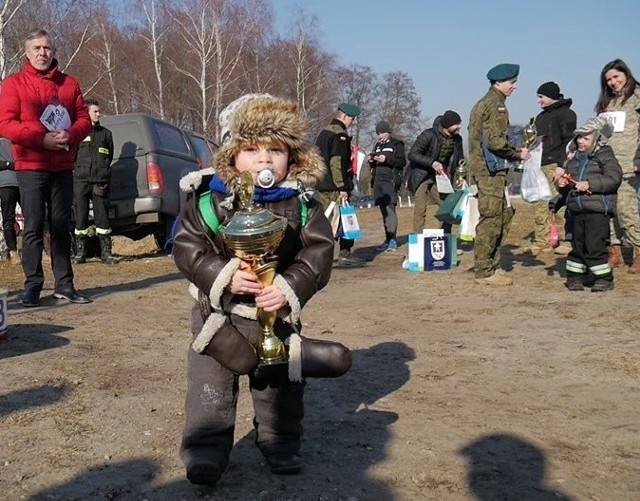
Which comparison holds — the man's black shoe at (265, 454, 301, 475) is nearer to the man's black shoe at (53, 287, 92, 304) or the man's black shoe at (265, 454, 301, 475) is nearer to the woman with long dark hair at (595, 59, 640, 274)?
the man's black shoe at (53, 287, 92, 304)

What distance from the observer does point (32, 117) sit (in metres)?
6.01

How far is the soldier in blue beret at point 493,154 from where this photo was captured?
7414mm

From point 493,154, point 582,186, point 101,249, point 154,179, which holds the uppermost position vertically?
point 493,154

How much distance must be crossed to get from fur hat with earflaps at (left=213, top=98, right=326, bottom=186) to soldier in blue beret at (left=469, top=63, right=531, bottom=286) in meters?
4.65

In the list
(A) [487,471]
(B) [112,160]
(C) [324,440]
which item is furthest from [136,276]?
(A) [487,471]

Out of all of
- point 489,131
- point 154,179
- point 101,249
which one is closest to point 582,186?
point 489,131

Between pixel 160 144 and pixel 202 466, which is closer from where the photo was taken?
pixel 202 466

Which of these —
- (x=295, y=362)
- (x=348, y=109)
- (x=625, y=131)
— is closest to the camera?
(x=295, y=362)

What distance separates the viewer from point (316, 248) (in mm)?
3002

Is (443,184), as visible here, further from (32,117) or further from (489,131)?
(32,117)

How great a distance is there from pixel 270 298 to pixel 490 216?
16.8 feet

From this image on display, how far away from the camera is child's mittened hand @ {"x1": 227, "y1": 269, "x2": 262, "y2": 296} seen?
9.17 ft

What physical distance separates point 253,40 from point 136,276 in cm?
3371

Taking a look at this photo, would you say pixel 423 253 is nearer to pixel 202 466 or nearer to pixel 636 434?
pixel 636 434
